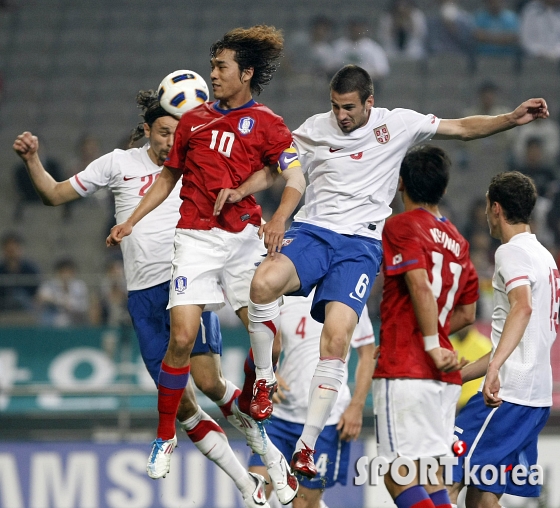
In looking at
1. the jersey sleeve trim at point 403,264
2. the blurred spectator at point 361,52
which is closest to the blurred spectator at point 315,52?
the blurred spectator at point 361,52

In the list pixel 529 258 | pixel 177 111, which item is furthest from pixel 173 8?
pixel 529 258

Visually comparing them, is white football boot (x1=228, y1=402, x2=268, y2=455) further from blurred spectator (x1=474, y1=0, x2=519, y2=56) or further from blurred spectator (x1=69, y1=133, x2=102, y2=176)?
blurred spectator (x1=474, y1=0, x2=519, y2=56)

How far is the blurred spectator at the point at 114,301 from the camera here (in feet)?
32.6

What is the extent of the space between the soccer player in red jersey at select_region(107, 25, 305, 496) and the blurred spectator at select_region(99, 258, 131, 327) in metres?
4.38

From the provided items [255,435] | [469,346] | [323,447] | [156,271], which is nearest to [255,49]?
[156,271]

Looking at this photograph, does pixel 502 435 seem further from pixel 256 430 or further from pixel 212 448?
pixel 212 448

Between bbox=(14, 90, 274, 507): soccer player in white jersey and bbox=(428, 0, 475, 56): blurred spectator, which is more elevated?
bbox=(428, 0, 475, 56): blurred spectator

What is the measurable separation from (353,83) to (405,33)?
10664 millimetres

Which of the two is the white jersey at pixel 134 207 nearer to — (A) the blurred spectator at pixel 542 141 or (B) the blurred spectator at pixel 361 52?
(A) the blurred spectator at pixel 542 141

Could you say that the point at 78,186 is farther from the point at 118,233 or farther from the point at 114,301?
the point at 114,301

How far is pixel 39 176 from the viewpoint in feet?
19.9

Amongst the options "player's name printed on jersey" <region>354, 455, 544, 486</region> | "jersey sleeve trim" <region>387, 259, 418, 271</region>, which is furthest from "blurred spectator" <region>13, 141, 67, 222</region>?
"player's name printed on jersey" <region>354, 455, 544, 486</region>

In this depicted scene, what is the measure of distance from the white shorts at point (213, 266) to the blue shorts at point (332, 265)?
0.26 m

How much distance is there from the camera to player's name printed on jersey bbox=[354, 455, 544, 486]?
556cm
